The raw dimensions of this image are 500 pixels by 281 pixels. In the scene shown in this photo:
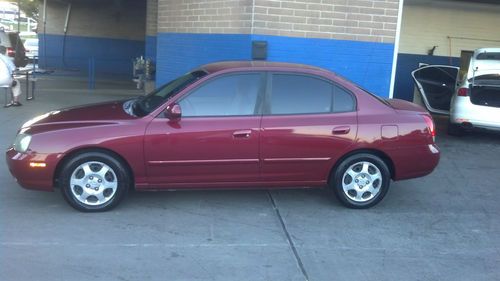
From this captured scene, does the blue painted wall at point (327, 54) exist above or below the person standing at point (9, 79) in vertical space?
above

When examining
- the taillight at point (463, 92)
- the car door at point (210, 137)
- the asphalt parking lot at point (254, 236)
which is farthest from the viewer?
the taillight at point (463, 92)

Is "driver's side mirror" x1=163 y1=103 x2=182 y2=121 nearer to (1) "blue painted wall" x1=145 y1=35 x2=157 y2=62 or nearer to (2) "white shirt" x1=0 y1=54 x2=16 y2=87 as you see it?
(2) "white shirt" x1=0 y1=54 x2=16 y2=87

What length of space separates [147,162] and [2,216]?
150cm

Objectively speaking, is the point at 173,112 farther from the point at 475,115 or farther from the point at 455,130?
the point at 455,130

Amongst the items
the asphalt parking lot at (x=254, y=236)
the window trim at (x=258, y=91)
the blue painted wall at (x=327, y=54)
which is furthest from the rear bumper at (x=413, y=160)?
the blue painted wall at (x=327, y=54)

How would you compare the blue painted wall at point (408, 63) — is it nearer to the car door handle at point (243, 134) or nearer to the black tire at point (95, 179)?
the car door handle at point (243, 134)

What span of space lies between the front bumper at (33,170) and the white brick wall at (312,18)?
15.0ft

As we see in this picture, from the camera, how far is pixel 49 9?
26.8 metres

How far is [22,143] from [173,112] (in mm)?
1523

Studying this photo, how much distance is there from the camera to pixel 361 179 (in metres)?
6.11

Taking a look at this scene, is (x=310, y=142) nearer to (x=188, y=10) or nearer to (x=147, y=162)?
(x=147, y=162)

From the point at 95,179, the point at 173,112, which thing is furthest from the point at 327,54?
the point at 95,179

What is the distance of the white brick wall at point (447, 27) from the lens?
47.5 ft

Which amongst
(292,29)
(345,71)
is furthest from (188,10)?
(345,71)
